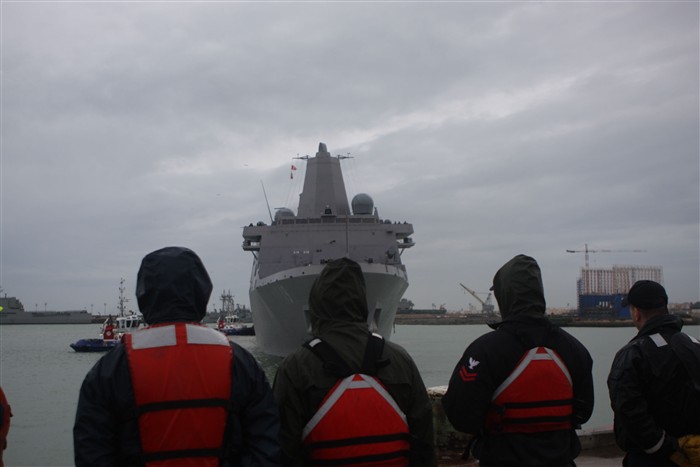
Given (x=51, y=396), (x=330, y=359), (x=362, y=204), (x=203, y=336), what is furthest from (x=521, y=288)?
(x=362, y=204)

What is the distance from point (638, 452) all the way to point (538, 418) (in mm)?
1023

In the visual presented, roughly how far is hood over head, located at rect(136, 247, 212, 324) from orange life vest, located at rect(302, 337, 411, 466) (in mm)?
788

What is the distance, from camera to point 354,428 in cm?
306

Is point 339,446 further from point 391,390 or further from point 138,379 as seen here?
point 138,379

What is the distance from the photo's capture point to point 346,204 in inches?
1499

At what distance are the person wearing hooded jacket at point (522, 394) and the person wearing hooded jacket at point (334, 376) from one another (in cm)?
42

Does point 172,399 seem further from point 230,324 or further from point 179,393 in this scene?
point 230,324

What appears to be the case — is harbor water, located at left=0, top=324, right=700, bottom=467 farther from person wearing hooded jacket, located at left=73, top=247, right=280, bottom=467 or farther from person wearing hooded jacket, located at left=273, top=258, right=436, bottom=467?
person wearing hooded jacket, located at left=73, top=247, right=280, bottom=467

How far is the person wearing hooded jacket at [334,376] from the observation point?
10.2 feet

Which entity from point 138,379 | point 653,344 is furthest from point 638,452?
point 138,379

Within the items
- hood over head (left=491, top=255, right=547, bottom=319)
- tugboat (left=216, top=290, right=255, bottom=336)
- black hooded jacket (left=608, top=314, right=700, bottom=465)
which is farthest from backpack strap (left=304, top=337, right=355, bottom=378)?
tugboat (left=216, top=290, right=255, bottom=336)

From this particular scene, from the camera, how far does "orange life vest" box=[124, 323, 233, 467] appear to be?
2602 millimetres

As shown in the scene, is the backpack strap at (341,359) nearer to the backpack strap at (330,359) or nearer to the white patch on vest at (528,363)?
the backpack strap at (330,359)

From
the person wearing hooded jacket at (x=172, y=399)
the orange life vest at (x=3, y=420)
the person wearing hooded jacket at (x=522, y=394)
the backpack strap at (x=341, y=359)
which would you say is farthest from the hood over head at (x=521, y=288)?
the orange life vest at (x=3, y=420)
